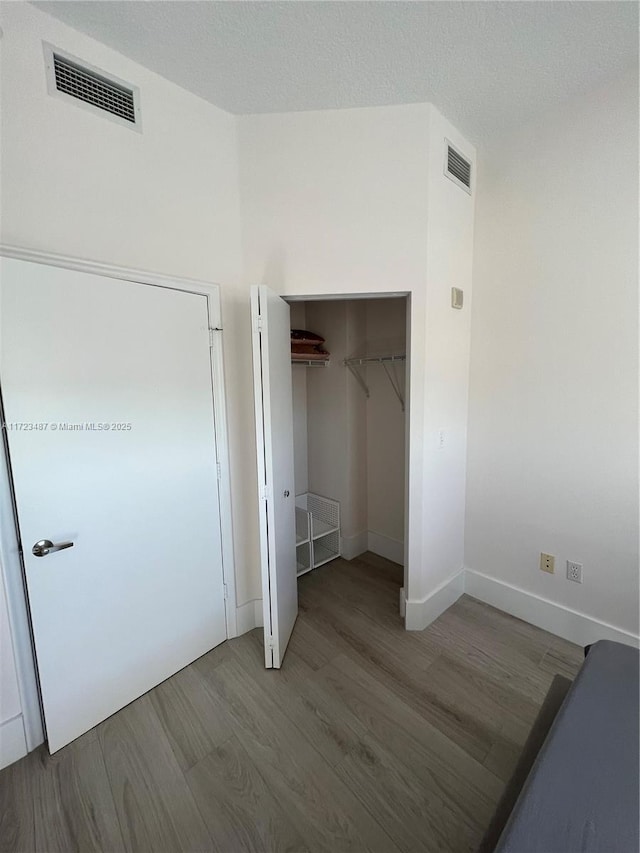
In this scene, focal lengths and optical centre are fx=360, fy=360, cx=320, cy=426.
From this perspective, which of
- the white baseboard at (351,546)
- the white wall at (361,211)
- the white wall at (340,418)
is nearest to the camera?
the white wall at (361,211)

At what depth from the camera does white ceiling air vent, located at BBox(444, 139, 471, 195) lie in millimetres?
2051

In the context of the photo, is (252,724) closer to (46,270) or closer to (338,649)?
(338,649)

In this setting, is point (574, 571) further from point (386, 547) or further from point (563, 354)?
point (386, 547)

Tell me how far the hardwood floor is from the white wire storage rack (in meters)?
0.81

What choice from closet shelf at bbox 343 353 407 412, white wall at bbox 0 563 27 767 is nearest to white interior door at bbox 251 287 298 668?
closet shelf at bbox 343 353 407 412

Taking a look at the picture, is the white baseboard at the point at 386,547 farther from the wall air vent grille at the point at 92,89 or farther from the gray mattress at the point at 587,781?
the wall air vent grille at the point at 92,89

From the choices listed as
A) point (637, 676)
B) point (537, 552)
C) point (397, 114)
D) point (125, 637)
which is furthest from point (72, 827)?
point (397, 114)

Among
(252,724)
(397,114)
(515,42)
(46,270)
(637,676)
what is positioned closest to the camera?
(637,676)

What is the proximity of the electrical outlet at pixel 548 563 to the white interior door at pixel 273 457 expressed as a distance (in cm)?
158

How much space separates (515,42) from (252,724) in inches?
128

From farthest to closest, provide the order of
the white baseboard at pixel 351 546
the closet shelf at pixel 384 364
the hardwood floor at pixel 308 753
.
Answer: the white baseboard at pixel 351 546 → the closet shelf at pixel 384 364 → the hardwood floor at pixel 308 753

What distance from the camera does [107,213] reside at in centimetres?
160

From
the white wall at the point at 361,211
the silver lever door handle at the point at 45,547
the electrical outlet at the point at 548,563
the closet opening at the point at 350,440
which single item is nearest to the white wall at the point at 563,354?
the electrical outlet at the point at 548,563

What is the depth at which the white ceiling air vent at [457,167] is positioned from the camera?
6.73 ft
